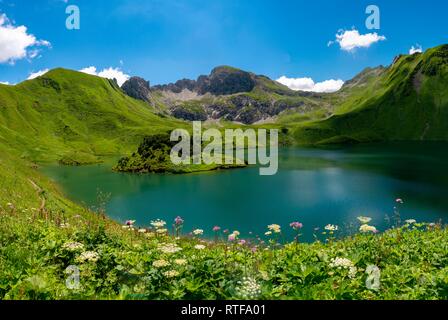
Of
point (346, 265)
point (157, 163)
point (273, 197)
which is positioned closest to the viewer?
point (346, 265)

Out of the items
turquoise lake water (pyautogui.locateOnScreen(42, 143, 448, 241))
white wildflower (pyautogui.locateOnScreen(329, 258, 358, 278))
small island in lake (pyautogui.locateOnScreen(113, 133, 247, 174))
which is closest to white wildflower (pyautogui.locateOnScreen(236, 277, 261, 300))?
white wildflower (pyautogui.locateOnScreen(329, 258, 358, 278))

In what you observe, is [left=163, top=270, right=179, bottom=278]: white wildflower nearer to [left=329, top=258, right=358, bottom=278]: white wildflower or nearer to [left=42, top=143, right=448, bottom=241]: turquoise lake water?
[left=329, top=258, right=358, bottom=278]: white wildflower

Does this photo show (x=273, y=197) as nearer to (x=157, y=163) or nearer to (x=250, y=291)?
(x=250, y=291)

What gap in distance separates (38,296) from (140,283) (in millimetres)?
2138

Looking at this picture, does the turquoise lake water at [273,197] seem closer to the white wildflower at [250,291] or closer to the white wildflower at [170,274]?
the white wildflower at [170,274]

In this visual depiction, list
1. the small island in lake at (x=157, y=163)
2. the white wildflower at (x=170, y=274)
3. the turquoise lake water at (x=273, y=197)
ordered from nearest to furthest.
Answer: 1. the white wildflower at (x=170, y=274)
2. the turquoise lake water at (x=273, y=197)
3. the small island in lake at (x=157, y=163)

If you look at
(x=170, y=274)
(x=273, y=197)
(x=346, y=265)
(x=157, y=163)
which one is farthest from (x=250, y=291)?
(x=157, y=163)

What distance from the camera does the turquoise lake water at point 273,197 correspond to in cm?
4975

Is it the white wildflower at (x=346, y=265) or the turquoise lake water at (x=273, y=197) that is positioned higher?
the white wildflower at (x=346, y=265)

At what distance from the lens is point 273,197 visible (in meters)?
66.5

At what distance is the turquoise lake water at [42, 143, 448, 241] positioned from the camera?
49.8m

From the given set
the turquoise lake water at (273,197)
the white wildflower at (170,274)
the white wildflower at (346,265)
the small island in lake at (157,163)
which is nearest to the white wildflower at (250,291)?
the white wildflower at (170,274)

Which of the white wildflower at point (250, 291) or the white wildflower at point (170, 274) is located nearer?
the white wildflower at point (250, 291)
